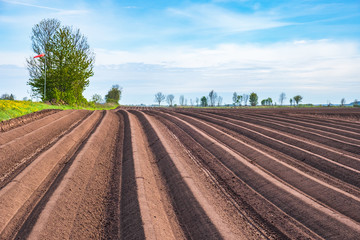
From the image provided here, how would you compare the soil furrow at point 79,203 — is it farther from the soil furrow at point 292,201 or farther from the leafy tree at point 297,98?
the leafy tree at point 297,98

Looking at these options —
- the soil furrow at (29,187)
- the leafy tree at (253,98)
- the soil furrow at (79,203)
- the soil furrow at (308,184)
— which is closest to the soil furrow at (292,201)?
the soil furrow at (308,184)

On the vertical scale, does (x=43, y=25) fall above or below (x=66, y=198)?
above

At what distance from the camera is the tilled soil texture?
443cm

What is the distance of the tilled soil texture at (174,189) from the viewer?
443 centimetres

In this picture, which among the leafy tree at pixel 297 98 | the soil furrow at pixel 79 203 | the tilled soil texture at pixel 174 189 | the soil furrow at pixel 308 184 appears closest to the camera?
the soil furrow at pixel 79 203

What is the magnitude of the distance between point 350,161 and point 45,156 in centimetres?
832

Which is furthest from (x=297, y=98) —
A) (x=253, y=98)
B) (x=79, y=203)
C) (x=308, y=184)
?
(x=79, y=203)

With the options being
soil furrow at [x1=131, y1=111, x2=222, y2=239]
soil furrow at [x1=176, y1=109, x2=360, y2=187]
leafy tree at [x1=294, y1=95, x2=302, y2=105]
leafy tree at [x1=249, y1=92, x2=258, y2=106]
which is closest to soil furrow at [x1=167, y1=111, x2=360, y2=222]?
soil furrow at [x1=176, y1=109, x2=360, y2=187]

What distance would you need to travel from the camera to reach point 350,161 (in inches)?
319

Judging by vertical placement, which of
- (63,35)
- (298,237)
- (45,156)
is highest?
(63,35)

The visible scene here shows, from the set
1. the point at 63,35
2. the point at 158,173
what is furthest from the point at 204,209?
the point at 63,35

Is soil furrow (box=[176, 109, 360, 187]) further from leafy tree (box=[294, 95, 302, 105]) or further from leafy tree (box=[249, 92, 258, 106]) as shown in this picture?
leafy tree (box=[249, 92, 258, 106])

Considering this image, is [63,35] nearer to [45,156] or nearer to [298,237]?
[45,156]

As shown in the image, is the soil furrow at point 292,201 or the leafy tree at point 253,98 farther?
the leafy tree at point 253,98
